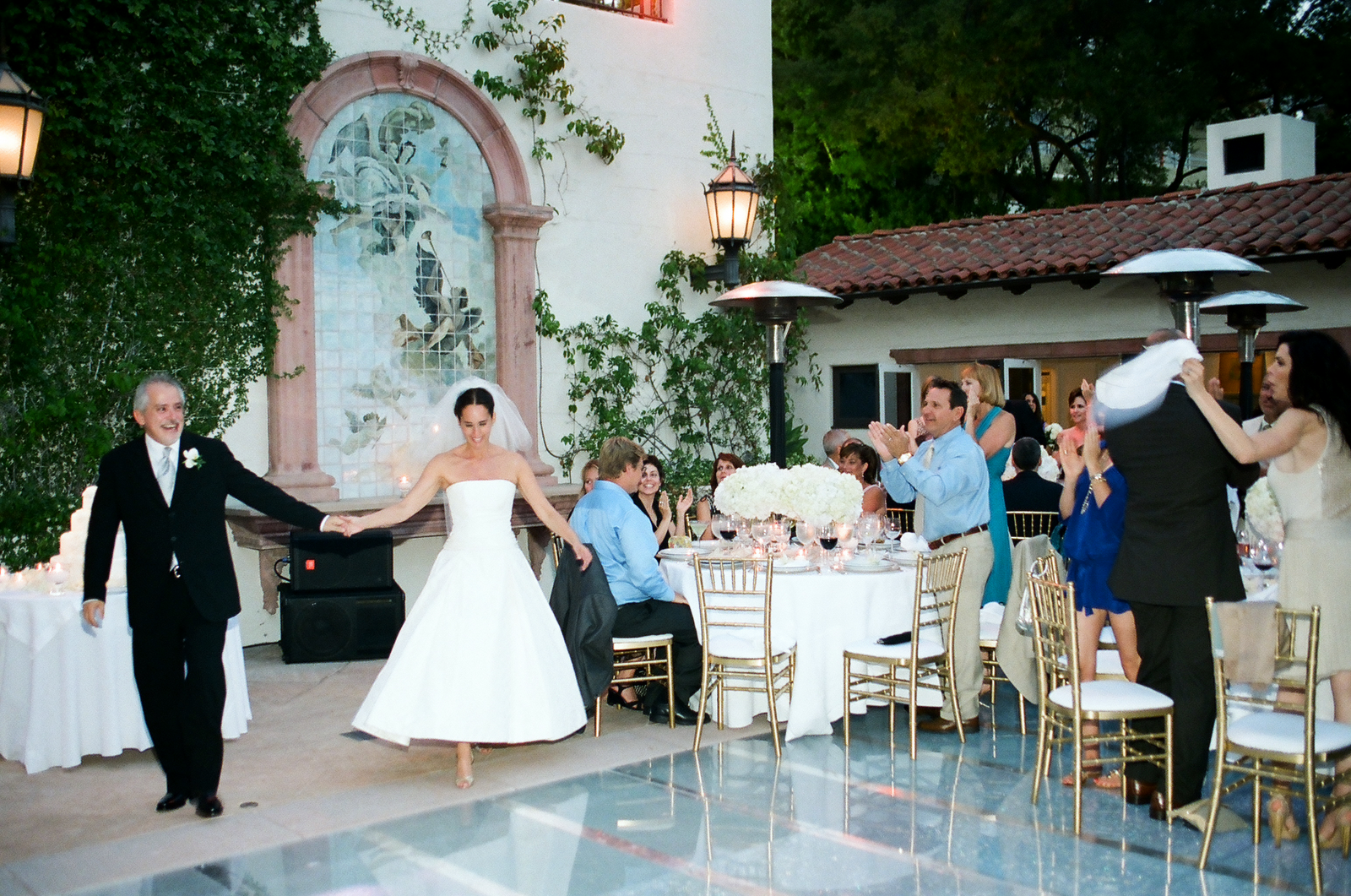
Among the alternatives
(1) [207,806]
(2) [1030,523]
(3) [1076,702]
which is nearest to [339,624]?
(1) [207,806]

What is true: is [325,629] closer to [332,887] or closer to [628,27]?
[332,887]

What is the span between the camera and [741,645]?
20.6 ft

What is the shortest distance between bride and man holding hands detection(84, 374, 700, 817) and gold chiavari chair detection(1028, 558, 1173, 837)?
212cm

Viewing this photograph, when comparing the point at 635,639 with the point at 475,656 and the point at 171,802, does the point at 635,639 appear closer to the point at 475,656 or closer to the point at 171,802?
the point at 475,656

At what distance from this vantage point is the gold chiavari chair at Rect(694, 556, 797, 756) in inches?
240

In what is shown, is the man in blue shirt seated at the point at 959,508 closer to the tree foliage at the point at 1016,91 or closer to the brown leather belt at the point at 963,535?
the brown leather belt at the point at 963,535

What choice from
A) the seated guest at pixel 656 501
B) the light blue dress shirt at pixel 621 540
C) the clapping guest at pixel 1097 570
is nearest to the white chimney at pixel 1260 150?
the seated guest at pixel 656 501

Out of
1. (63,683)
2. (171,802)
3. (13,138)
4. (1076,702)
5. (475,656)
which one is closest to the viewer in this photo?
(1076,702)

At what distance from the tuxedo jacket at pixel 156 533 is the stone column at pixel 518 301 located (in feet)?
16.7

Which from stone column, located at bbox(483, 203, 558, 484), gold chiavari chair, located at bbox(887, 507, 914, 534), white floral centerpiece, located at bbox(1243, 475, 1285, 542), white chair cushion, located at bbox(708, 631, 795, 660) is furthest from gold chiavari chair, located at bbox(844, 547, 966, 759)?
stone column, located at bbox(483, 203, 558, 484)

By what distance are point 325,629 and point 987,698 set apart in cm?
458

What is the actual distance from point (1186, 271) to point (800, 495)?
2.88 metres

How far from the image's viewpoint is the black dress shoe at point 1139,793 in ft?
17.1

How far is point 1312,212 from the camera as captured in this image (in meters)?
11.2
